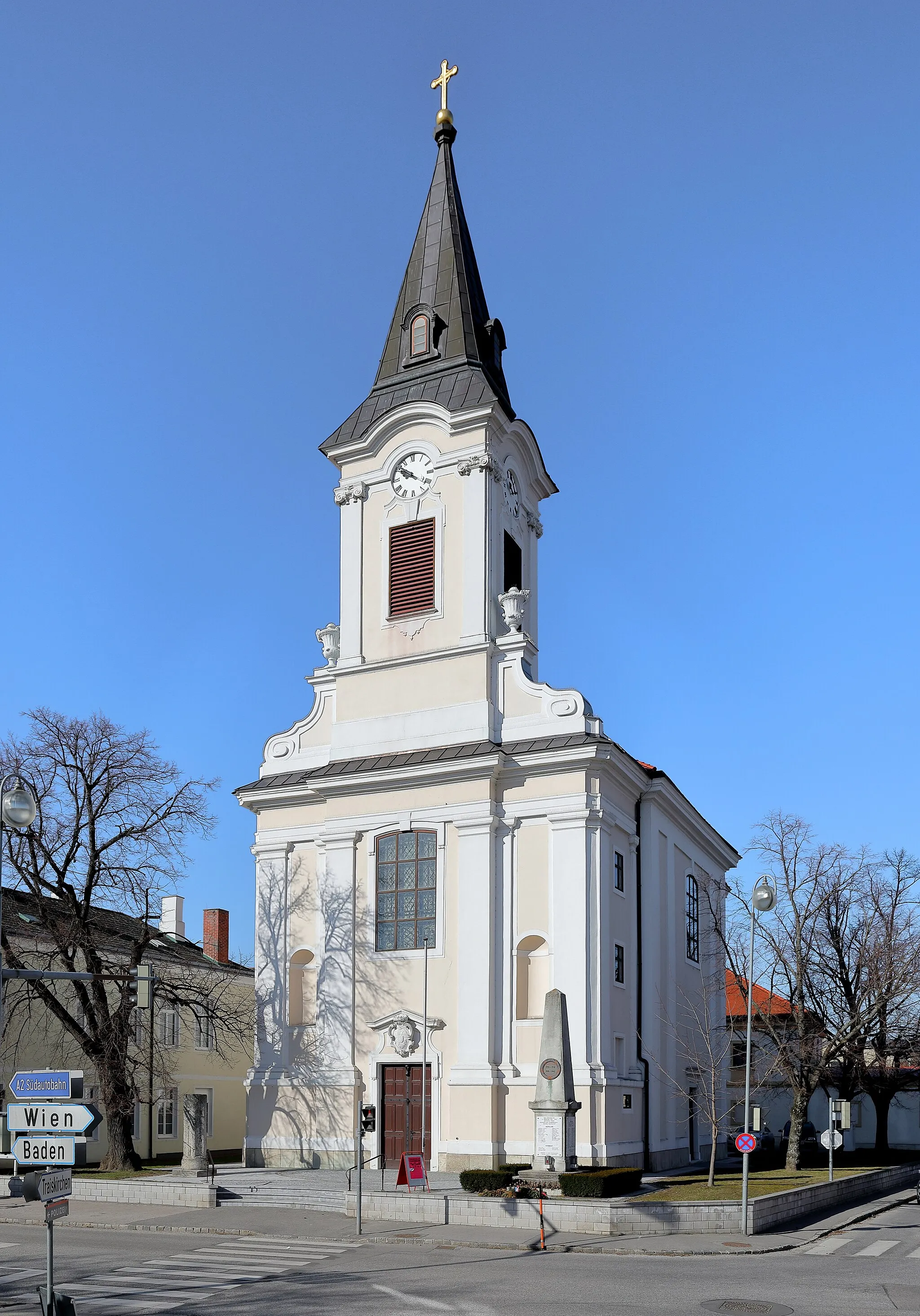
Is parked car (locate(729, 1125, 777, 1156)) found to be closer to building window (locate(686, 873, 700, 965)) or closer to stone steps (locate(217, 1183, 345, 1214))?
building window (locate(686, 873, 700, 965))

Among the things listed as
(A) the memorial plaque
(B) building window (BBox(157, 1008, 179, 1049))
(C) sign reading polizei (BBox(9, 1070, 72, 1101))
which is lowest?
(B) building window (BBox(157, 1008, 179, 1049))

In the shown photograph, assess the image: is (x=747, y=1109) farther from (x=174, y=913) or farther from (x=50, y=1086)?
(x=174, y=913)

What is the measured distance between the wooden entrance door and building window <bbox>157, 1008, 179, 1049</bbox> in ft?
68.6

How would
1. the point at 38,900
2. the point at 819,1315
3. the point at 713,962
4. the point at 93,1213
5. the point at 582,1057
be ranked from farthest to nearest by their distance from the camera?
the point at 713,962 → the point at 38,900 → the point at 582,1057 → the point at 93,1213 → the point at 819,1315

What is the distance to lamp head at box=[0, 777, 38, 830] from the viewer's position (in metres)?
17.7

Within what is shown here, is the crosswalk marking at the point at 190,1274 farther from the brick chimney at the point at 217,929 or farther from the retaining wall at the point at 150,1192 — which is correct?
the brick chimney at the point at 217,929

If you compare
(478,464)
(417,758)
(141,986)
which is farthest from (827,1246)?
(141,986)

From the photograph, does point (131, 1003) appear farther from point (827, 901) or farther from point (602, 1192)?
point (827, 901)

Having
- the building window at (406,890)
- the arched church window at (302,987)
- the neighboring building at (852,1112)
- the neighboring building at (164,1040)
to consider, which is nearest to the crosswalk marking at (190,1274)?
the building window at (406,890)

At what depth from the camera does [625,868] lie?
37969 mm

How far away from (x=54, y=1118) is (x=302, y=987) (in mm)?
25272

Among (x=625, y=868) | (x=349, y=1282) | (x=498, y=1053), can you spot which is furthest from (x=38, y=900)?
(x=349, y=1282)

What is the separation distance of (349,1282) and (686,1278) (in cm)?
521

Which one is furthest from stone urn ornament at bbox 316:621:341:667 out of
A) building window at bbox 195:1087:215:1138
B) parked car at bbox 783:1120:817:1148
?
parked car at bbox 783:1120:817:1148
